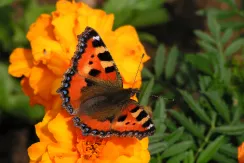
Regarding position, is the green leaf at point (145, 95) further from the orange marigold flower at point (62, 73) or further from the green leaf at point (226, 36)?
the green leaf at point (226, 36)

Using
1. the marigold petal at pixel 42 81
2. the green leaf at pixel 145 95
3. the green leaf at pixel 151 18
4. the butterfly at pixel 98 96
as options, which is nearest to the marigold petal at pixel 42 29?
the marigold petal at pixel 42 81

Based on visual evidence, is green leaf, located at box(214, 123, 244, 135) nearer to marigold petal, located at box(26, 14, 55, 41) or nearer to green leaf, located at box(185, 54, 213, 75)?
green leaf, located at box(185, 54, 213, 75)

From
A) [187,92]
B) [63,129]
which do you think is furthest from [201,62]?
[63,129]

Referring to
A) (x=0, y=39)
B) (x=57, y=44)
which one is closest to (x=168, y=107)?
(x=57, y=44)

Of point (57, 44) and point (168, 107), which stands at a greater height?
point (57, 44)

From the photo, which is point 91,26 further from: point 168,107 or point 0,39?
point 0,39
